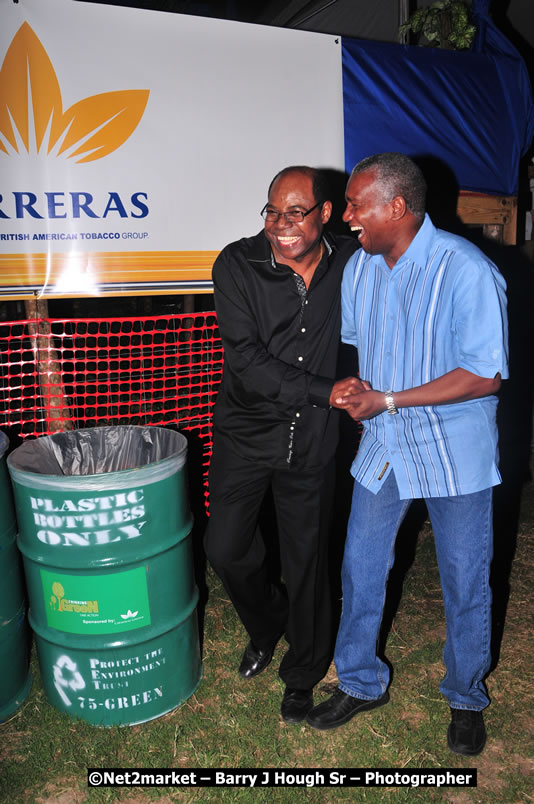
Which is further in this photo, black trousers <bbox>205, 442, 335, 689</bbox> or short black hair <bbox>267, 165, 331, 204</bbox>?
black trousers <bbox>205, 442, 335, 689</bbox>

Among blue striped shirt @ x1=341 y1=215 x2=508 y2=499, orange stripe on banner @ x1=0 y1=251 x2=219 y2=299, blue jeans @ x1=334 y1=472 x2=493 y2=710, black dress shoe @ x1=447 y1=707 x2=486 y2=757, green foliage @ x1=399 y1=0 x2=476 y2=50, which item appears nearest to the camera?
blue striped shirt @ x1=341 y1=215 x2=508 y2=499

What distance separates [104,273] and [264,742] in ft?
8.82

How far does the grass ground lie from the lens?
2.65m

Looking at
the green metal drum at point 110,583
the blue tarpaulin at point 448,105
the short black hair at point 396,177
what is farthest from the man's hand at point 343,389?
the blue tarpaulin at point 448,105

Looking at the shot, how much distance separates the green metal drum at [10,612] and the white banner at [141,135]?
135 cm

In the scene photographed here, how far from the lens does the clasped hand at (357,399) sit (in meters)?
2.49

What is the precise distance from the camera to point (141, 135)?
385 centimetres

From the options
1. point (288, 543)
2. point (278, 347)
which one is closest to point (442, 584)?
point (288, 543)

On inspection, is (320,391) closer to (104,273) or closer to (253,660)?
(253,660)

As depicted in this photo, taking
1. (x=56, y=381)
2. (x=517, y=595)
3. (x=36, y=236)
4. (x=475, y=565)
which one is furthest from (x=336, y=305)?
(x=517, y=595)

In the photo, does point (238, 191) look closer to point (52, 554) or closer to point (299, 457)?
point (299, 457)

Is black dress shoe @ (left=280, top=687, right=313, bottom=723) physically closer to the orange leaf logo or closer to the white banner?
the white banner

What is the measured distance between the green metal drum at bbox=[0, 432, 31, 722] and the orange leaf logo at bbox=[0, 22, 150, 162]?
1.72 m

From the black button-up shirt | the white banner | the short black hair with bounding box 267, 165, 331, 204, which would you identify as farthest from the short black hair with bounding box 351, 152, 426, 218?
the white banner
